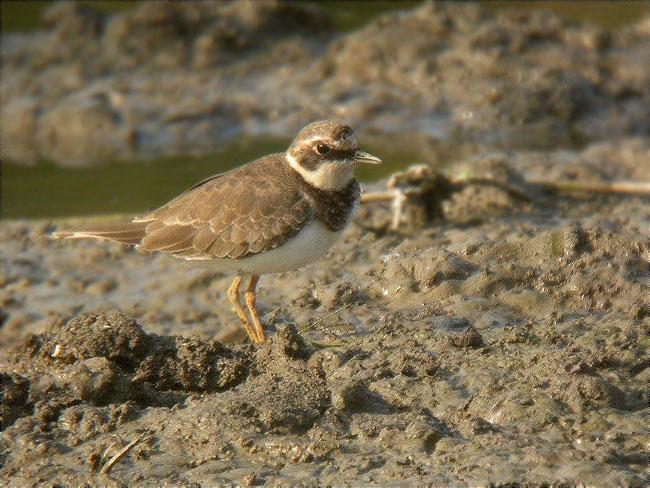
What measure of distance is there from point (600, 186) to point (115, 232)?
182 inches

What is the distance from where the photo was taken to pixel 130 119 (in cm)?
1334

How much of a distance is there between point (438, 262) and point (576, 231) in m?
1.04

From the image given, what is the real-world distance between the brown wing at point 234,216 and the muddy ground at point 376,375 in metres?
0.69

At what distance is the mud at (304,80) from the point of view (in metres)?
13.0

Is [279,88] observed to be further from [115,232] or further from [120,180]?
[115,232]

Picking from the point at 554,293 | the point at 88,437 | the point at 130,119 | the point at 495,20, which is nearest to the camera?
the point at 88,437

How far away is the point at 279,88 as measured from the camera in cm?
1404

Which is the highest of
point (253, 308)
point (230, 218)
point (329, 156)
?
point (329, 156)

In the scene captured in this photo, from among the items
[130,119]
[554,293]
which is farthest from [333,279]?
[130,119]

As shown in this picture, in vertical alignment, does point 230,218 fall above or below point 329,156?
below

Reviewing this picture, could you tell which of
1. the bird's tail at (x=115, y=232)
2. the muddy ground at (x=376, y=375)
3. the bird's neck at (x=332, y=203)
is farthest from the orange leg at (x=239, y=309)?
the bird's neck at (x=332, y=203)

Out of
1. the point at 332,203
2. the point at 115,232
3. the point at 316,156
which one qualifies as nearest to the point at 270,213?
the point at 332,203

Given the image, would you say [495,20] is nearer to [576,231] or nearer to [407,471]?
[576,231]

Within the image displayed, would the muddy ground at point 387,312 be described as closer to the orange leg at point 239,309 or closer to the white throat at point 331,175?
the orange leg at point 239,309
